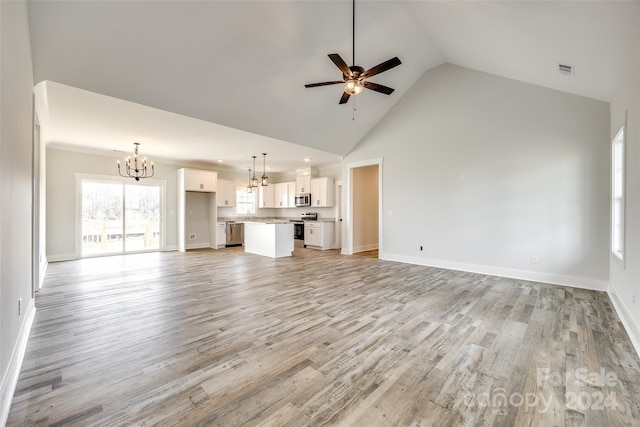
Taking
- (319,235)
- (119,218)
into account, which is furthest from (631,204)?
(119,218)

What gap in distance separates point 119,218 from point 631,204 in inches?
380

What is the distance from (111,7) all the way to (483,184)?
586 cm

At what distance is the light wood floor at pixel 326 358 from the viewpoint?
64.2 inches

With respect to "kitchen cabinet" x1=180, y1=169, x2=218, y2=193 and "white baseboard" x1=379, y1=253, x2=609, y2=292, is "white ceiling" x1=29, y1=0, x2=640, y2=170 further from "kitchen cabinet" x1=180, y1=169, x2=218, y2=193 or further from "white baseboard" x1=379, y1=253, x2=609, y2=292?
"white baseboard" x1=379, y1=253, x2=609, y2=292

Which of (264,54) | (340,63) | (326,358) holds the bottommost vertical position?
(326,358)

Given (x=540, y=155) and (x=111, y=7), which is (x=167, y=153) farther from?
(x=540, y=155)

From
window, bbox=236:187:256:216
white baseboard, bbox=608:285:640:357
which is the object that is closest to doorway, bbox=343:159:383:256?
window, bbox=236:187:256:216

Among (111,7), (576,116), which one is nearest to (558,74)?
(576,116)

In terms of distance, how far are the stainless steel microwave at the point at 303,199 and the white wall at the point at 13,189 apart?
264 inches

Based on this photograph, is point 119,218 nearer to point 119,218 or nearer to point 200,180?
point 119,218

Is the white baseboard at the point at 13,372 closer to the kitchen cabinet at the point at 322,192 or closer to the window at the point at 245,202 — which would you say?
the kitchen cabinet at the point at 322,192

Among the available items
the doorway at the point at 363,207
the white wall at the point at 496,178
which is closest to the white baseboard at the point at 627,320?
the white wall at the point at 496,178

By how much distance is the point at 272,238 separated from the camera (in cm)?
700

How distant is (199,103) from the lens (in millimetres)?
4266
